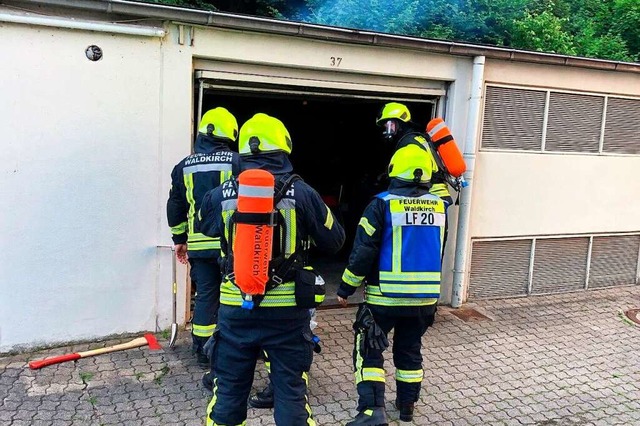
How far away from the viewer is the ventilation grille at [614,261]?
740 cm

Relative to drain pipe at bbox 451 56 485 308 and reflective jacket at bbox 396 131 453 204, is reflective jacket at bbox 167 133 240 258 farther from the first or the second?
drain pipe at bbox 451 56 485 308

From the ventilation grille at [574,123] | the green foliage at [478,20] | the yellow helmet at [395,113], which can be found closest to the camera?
A: the yellow helmet at [395,113]

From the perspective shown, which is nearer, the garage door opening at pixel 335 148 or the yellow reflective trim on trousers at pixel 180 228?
the yellow reflective trim on trousers at pixel 180 228

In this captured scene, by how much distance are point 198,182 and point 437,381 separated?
2.56m

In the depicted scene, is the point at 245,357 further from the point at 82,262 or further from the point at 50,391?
the point at 82,262

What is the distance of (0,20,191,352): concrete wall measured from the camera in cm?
459

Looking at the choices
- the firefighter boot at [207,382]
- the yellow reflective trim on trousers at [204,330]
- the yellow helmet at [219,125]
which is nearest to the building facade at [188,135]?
the yellow helmet at [219,125]

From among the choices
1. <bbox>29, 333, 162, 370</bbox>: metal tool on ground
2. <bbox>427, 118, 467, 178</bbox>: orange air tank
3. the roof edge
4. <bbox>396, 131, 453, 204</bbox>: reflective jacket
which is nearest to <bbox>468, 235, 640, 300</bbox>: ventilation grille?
<bbox>427, 118, 467, 178</bbox>: orange air tank

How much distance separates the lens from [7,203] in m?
4.60

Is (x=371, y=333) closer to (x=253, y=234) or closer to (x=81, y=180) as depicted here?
(x=253, y=234)

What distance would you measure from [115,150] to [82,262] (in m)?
1.02

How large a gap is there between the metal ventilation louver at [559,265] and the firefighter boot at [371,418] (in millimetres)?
3949

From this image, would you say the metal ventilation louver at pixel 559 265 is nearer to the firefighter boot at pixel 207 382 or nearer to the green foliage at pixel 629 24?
the firefighter boot at pixel 207 382

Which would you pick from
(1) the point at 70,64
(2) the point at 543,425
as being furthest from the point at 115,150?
(2) the point at 543,425
